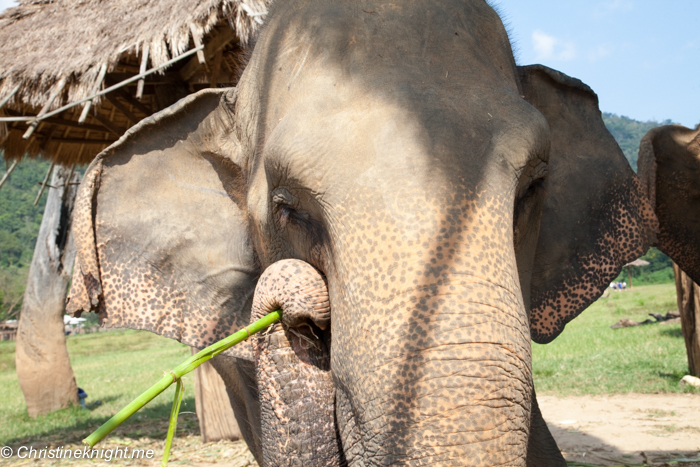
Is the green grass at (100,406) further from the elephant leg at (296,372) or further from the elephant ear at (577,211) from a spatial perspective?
the elephant leg at (296,372)

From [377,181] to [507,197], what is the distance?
35 centimetres

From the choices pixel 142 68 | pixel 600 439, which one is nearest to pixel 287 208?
pixel 142 68

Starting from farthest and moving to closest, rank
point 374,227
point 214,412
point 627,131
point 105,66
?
point 627,131 < point 214,412 < point 105,66 < point 374,227

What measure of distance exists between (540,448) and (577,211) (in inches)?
39.7

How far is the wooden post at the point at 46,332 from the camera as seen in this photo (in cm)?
842

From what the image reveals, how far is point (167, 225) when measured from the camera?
8.43ft

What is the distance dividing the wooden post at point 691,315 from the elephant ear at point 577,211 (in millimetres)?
4440

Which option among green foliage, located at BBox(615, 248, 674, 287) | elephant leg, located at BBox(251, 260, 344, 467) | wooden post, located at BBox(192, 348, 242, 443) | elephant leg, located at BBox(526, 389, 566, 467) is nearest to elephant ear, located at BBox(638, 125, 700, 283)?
elephant leg, located at BBox(526, 389, 566, 467)

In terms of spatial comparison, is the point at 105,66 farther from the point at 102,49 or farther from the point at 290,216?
the point at 290,216

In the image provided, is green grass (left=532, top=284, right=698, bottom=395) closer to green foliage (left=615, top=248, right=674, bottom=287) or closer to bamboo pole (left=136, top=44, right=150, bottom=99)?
bamboo pole (left=136, top=44, right=150, bottom=99)

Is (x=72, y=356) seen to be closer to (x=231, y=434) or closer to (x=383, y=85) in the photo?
(x=231, y=434)

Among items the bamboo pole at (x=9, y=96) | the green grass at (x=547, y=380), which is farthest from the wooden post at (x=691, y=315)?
the bamboo pole at (x=9, y=96)

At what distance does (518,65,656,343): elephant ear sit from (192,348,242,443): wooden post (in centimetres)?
379

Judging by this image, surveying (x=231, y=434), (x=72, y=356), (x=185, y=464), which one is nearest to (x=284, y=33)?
(x=185, y=464)
